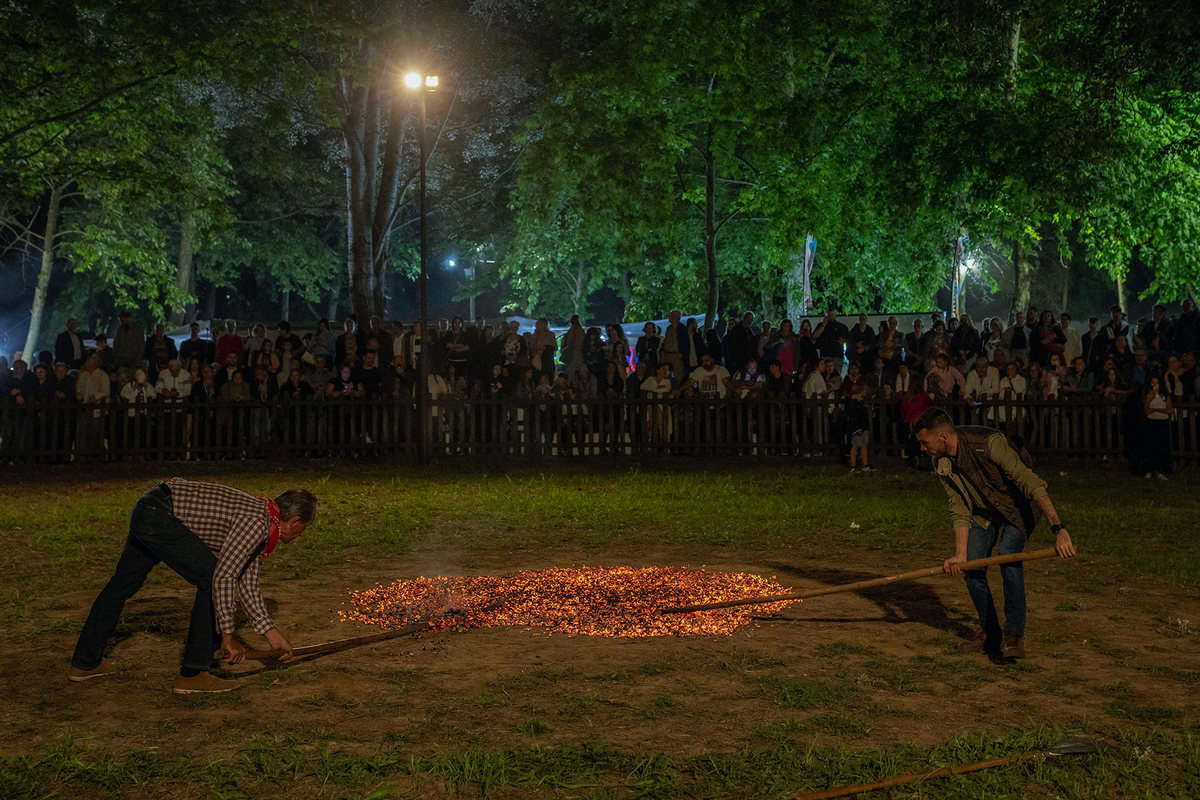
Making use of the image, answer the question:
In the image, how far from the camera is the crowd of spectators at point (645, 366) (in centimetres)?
1825

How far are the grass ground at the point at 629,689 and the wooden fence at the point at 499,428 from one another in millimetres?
6324

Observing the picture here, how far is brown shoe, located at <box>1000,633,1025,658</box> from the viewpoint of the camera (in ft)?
23.0

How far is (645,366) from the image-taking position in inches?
798

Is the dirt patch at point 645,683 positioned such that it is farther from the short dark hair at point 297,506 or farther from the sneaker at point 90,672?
the short dark hair at point 297,506

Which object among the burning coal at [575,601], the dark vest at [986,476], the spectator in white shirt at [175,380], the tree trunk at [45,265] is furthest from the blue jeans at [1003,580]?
the tree trunk at [45,265]

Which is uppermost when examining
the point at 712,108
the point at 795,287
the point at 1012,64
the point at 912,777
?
the point at 1012,64

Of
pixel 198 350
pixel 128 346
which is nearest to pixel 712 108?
pixel 198 350

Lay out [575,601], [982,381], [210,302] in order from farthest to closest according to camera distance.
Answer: [210,302]
[982,381]
[575,601]

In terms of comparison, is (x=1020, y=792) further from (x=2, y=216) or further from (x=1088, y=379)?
(x=2, y=216)

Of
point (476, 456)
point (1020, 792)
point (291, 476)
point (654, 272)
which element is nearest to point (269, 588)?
point (1020, 792)

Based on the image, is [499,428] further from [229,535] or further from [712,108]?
[229,535]

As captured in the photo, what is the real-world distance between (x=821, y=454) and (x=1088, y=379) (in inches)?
195

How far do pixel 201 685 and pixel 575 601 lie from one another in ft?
10.5

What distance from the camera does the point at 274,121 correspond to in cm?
2416
